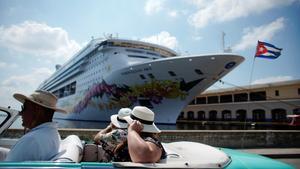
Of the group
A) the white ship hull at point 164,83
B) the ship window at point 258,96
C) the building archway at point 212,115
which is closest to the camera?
the white ship hull at point 164,83

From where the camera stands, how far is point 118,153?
2.74 meters

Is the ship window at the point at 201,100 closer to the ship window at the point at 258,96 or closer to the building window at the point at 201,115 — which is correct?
the building window at the point at 201,115

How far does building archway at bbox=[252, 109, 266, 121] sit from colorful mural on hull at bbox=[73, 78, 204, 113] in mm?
24485

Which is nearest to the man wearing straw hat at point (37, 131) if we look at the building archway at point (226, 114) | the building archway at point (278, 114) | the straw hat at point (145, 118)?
the straw hat at point (145, 118)

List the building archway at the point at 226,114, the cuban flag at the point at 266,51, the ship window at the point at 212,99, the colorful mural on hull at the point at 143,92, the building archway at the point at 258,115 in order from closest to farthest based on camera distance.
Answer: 1. the cuban flag at the point at 266,51
2. the colorful mural on hull at the point at 143,92
3. the building archway at the point at 258,115
4. the building archway at the point at 226,114
5. the ship window at the point at 212,99

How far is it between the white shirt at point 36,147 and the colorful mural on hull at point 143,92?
2223cm

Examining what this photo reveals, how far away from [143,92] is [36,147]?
23303 millimetres

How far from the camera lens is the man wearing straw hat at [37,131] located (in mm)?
2373

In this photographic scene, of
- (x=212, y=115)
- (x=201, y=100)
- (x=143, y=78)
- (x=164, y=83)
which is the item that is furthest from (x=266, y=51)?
(x=201, y=100)

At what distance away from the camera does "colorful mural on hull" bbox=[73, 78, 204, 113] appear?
25.0 m

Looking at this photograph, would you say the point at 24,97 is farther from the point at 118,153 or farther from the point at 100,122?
the point at 100,122

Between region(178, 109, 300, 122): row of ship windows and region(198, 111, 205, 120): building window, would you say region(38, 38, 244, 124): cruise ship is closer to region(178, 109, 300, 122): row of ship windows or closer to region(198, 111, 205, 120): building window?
region(178, 109, 300, 122): row of ship windows

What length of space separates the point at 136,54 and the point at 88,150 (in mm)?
27616

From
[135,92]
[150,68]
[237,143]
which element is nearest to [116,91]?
[135,92]
